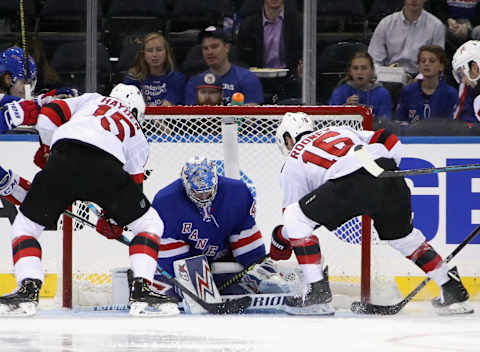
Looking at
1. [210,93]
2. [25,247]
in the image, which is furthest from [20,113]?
[210,93]

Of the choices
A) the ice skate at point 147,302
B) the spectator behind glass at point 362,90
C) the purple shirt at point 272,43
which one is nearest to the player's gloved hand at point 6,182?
the ice skate at point 147,302

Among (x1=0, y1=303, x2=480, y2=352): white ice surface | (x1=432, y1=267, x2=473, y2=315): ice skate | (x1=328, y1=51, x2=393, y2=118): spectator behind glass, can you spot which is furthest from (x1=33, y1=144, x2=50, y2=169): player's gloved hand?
(x1=432, y1=267, x2=473, y2=315): ice skate

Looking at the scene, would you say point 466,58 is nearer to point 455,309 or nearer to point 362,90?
point 362,90

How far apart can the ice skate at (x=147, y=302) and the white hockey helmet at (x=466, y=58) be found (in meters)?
2.12

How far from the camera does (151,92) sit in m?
5.50

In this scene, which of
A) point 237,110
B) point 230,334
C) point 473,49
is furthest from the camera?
point 473,49

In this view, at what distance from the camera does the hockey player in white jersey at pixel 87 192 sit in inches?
159

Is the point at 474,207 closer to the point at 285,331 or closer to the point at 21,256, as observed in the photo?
the point at 285,331

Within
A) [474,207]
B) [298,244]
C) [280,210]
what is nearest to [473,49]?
[474,207]

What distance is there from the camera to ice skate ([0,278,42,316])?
12.9ft

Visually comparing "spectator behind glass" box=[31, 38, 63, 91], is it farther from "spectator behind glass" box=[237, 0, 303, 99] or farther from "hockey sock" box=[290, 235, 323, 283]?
"hockey sock" box=[290, 235, 323, 283]

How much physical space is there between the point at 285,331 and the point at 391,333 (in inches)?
14.3

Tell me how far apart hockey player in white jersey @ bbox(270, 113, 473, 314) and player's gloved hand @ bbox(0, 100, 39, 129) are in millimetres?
1106

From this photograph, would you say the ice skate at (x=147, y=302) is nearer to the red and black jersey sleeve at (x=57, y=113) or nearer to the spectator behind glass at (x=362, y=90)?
the red and black jersey sleeve at (x=57, y=113)
